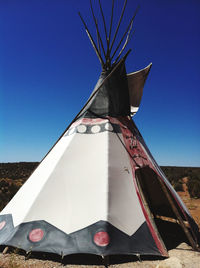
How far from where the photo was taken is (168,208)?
21.5ft

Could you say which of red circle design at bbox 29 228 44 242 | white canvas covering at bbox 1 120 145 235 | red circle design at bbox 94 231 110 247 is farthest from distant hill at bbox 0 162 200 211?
red circle design at bbox 94 231 110 247

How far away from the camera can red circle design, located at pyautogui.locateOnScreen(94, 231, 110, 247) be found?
10.3ft

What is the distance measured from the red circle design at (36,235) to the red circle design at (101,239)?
3.34 ft

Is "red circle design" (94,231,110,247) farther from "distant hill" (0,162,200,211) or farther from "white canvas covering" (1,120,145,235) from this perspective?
"distant hill" (0,162,200,211)

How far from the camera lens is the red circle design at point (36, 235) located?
3302 millimetres

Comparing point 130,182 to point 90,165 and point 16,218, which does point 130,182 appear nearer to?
point 90,165

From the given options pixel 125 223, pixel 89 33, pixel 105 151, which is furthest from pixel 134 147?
pixel 89 33

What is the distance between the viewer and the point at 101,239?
10.4 feet

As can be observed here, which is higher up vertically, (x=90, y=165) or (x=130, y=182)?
(x=90, y=165)

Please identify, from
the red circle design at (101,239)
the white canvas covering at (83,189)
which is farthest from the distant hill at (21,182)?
the red circle design at (101,239)

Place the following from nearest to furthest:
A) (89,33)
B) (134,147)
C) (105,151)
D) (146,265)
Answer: (146,265) < (105,151) < (134,147) < (89,33)

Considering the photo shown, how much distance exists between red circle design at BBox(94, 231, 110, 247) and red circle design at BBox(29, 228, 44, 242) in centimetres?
102

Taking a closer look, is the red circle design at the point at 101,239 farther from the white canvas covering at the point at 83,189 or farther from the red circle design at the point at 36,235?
the red circle design at the point at 36,235

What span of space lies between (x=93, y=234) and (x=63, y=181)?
1324 millimetres
